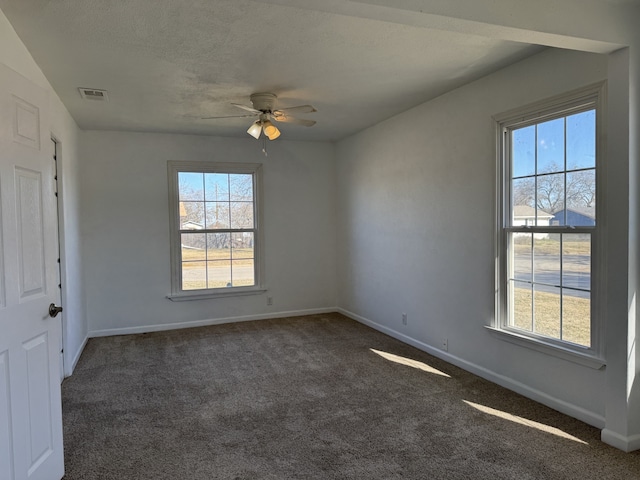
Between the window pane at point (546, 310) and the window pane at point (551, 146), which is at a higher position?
the window pane at point (551, 146)

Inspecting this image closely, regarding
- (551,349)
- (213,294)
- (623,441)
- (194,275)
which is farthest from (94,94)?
(623,441)

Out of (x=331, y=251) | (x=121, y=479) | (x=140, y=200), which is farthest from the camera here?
(x=331, y=251)

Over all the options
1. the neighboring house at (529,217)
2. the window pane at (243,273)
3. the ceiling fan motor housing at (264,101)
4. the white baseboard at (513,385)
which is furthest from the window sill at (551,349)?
the window pane at (243,273)

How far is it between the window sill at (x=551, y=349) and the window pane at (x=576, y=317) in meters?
0.10

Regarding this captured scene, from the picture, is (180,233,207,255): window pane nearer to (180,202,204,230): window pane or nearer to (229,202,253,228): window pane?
(180,202,204,230): window pane

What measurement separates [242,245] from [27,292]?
3990 millimetres

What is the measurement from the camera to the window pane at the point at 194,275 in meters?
5.79

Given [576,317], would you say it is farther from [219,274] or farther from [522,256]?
[219,274]

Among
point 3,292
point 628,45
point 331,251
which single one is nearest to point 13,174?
point 3,292

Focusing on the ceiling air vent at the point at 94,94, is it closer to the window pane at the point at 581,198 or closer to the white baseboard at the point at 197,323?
the white baseboard at the point at 197,323

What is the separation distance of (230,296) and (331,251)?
1.66 meters

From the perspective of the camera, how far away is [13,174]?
2.04 metres

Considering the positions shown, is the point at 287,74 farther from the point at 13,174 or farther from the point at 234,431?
the point at 234,431

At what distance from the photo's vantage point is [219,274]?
5957 mm
